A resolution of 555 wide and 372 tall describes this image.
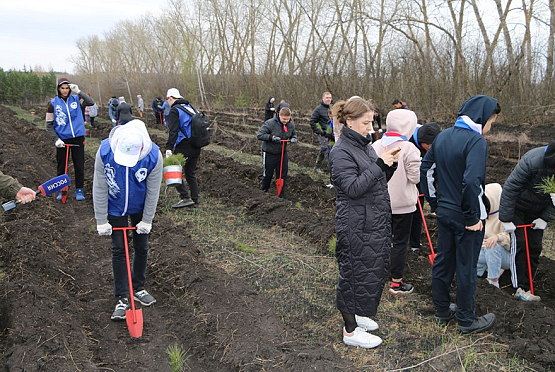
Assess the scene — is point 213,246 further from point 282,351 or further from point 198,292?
point 282,351

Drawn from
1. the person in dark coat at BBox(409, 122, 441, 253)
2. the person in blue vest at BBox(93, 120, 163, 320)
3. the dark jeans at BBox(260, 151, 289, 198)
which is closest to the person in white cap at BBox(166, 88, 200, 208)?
the dark jeans at BBox(260, 151, 289, 198)

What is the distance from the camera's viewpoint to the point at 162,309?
4617 millimetres

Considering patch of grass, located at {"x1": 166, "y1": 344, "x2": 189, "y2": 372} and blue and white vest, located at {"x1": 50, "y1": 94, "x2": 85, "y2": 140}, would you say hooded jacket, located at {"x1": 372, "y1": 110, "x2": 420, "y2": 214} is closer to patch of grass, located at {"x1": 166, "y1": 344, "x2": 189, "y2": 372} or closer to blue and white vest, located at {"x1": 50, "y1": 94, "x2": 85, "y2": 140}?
patch of grass, located at {"x1": 166, "y1": 344, "x2": 189, "y2": 372}

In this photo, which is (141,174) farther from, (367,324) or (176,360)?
(367,324)

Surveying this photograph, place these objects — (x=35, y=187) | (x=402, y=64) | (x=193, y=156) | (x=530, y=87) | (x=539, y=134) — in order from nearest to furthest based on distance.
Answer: (x=193, y=156) < (x=35, y=187) < (x=539, y=134) < (x=530, y=87) < (x=402, y=64)

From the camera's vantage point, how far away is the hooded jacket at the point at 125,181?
390 cm

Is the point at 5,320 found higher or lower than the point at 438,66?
lower

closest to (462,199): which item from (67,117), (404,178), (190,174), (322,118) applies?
(404,178)

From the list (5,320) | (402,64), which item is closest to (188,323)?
(5,320)

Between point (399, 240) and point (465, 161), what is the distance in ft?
4.39

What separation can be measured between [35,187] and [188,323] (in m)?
6.08

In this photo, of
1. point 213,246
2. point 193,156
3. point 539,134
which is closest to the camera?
point 213,246

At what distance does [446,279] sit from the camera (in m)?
3.98

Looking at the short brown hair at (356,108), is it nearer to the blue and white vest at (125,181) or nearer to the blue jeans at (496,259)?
the blue and white vest at (125,181)
